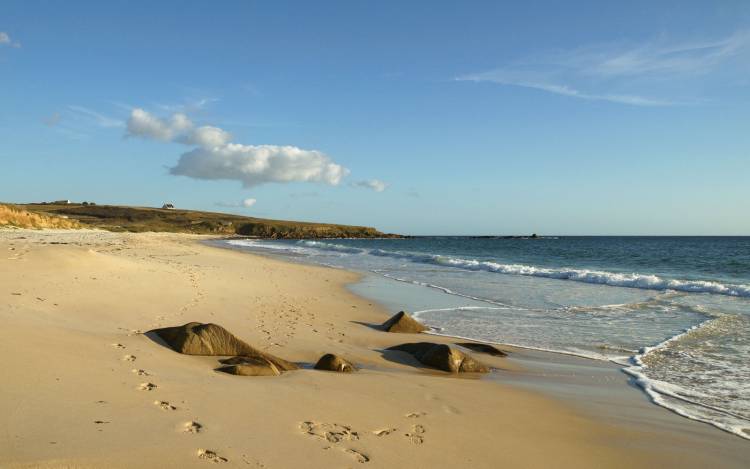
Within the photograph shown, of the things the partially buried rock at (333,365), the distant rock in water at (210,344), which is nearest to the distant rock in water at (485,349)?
the partially buried rock at (333,365)

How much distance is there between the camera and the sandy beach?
167 inches

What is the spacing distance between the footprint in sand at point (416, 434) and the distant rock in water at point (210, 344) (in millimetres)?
2669

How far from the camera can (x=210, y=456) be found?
410 cm

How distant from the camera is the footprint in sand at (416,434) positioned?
5156 millimetres

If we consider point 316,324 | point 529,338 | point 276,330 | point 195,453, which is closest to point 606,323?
point 529,338

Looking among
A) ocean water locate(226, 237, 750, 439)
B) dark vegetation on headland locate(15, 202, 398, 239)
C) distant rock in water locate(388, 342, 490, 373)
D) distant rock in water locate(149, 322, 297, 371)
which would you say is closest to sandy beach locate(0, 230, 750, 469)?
distant rock in water locate(149, 322, 297, 371)

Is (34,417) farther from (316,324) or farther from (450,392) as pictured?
(316,324)

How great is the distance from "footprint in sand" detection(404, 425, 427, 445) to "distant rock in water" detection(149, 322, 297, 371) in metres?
2.67

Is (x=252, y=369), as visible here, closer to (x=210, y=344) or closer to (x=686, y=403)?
(x=210, y=344)

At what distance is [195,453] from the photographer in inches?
162

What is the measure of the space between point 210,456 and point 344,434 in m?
1.43

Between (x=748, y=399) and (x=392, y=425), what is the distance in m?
5.80

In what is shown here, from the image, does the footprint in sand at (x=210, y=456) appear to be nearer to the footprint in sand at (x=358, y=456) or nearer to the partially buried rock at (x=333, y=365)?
the footprint in sand at (x=358, y=456)

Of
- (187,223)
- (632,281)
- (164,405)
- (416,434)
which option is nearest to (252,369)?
(164,405)
